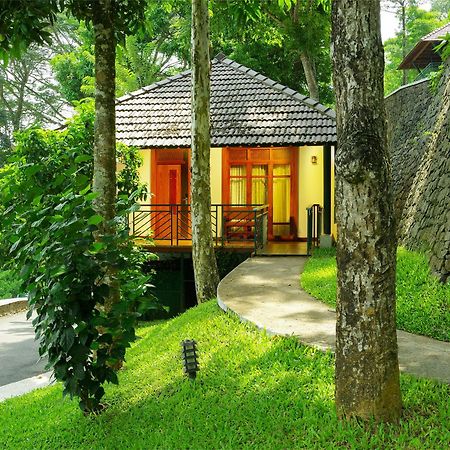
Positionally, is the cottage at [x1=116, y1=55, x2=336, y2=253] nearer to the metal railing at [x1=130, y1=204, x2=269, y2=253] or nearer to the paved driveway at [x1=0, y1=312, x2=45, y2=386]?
the metal railing at [x1=130, y1=204, x2=269, y2=253]

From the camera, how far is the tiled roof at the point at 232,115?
1598 cm

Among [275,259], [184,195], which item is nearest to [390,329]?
[275,259]

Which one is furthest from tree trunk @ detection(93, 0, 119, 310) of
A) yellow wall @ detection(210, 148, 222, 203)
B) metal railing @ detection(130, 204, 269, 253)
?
yellow wall @ detection(210, 148, 222, 203)

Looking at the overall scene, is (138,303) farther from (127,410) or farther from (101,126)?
(101,126)

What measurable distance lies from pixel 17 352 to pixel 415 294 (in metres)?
6.89

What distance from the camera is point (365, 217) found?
4293 millimetres

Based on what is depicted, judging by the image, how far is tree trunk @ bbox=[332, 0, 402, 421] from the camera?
429 cm

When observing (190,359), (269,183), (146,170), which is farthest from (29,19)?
(269,183)

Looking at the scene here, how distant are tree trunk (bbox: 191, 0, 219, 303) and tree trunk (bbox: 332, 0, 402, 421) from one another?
660cm

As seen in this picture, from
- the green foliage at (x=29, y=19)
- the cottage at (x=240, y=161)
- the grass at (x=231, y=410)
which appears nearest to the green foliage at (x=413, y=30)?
the cottage at (x=240, y=161)

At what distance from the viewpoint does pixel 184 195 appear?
1764 centimetres

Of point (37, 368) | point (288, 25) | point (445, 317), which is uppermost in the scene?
point (288, 25)

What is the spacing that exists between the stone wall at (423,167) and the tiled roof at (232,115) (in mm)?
1940

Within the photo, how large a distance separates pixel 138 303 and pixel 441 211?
597cm
